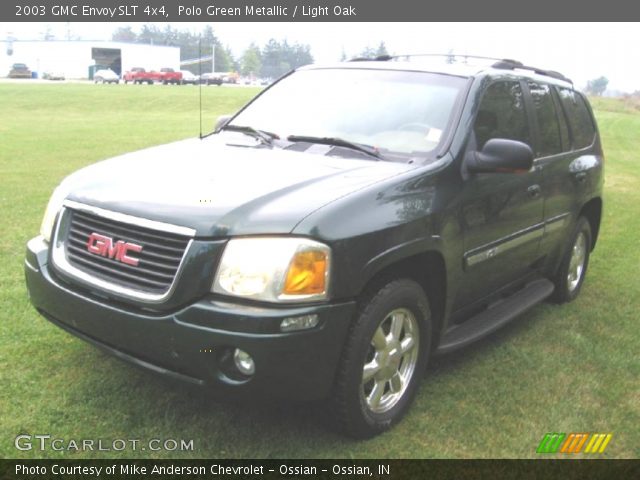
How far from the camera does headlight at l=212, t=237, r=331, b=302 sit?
2895 mm

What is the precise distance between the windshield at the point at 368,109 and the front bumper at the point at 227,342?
1396 mm

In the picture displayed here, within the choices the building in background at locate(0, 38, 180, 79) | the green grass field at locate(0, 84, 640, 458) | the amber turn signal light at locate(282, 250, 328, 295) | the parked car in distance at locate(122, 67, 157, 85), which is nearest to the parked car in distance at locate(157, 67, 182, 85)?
the parked car in distance at locate(122, 67, 157, 85)

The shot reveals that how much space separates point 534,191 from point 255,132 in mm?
1861

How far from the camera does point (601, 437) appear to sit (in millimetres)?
3611

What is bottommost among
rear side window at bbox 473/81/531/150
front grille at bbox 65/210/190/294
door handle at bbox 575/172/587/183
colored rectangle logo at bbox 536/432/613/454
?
colored rectangle logo at bbox 536/432/613/454

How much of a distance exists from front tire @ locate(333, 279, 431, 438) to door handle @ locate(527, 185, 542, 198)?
52.3 inches

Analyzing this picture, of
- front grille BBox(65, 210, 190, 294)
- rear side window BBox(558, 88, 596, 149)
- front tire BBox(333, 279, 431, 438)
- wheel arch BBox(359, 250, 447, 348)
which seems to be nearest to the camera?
front grille BBox(65, 210, 190, 294)

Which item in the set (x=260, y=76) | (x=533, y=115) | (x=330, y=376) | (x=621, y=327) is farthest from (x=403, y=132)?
(x=260, y=76)

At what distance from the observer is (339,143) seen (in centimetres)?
405

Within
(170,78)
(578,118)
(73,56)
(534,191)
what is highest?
(73,56)

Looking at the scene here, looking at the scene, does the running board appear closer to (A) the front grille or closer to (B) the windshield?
(B) the windshield

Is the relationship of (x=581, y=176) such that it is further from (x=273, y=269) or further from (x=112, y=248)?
(x=112, y=248)

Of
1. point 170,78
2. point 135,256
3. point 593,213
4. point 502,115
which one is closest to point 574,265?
point 593,213

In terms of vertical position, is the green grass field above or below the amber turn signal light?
below
